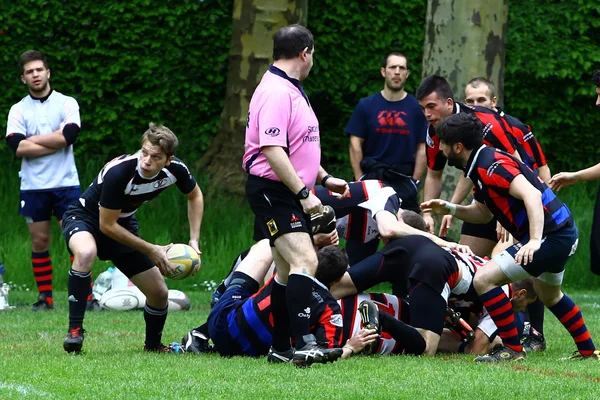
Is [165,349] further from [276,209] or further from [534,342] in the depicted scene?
[534,342]

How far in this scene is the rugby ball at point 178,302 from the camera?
34.1ft

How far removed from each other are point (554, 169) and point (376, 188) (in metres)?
7.12

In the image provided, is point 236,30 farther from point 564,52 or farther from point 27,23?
point 564,52

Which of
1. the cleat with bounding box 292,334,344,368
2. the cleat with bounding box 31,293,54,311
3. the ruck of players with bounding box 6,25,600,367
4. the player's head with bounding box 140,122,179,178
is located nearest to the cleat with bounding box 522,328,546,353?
the ruck of players with bounding box 6,25,600,367

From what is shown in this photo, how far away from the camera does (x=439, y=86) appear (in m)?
8.09

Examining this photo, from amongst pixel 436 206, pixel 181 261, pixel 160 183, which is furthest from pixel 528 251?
pixel 160 183

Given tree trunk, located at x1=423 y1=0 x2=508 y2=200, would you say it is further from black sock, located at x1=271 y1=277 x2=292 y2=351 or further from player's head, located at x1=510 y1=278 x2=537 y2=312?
black sock, located at x1=271 y1=277 x2=292 y2=351

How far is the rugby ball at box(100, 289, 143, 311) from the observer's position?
10.4 m

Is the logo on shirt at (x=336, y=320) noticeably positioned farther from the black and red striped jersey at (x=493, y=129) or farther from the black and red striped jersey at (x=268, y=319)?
the black and red striped jersey at (x=493, y=129)

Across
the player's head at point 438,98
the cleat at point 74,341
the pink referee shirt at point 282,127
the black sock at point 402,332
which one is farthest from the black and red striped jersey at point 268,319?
the player's head at point 438,98

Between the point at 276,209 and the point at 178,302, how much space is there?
4.05 metres

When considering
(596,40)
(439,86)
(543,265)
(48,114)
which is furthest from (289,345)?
(596,40)

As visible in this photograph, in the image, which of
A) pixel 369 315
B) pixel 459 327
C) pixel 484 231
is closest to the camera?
pixel 369 315

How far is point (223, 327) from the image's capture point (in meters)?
7.12
